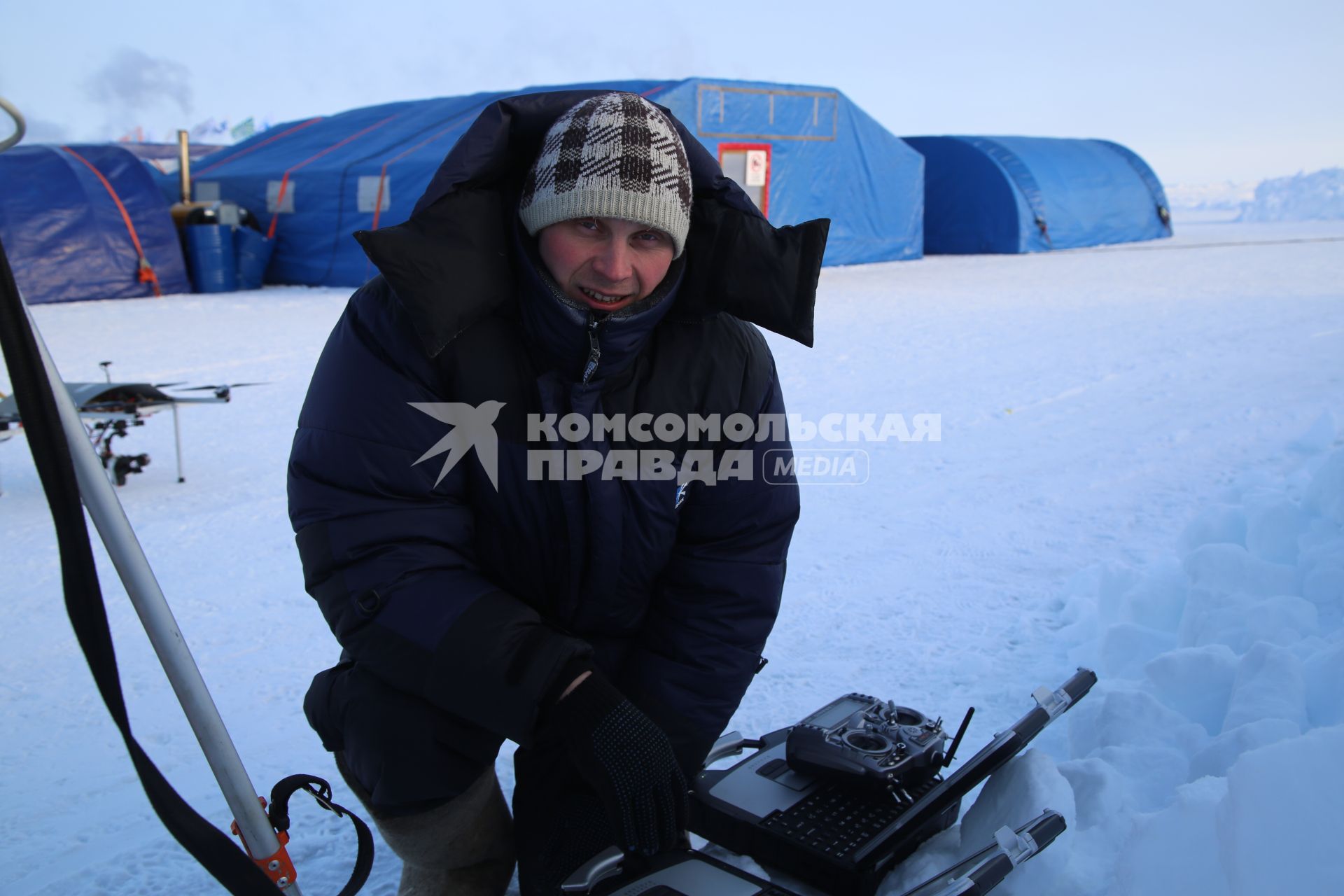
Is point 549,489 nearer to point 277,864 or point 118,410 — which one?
point 277,864

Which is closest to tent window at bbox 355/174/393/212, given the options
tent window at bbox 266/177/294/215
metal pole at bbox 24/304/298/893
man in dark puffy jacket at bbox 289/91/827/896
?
tent window at bbox 266/177/294/215

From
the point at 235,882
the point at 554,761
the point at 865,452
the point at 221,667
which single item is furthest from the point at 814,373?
the point at 235,882

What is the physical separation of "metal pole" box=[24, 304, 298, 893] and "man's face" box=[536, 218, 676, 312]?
26.7 inches

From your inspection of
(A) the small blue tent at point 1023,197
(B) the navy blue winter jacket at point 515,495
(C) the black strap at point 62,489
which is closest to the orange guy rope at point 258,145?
(A) the small blue tent at point 1023,197

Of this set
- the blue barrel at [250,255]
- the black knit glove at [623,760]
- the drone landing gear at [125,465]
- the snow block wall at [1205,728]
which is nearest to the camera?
the snow block wall at [1205,728]

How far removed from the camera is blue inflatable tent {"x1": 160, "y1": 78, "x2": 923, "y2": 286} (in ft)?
39.3

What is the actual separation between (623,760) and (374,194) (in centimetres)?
1150

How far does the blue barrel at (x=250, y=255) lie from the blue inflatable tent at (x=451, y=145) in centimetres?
37

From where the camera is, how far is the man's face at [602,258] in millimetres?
1504

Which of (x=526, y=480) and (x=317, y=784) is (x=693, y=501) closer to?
(x=526, y=480)

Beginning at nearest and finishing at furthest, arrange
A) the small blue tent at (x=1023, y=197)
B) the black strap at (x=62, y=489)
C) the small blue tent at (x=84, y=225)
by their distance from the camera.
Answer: the black strap at (x=62, y=489) → the small blue tent at (x=84, y=225) → the small blue tent at (x=1023, y=197)

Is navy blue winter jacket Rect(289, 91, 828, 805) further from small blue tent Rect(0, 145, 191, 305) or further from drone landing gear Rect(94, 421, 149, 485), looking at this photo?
small blue tent Rect(0, 145, 191, 305)

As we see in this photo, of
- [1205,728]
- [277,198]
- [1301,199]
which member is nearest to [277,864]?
[1205,728]

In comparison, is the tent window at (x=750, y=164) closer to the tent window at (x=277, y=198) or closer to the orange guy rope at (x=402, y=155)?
the orange guy rope at (x=402, y=155)
